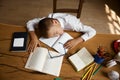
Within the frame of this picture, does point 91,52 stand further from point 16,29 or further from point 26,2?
point 26,2

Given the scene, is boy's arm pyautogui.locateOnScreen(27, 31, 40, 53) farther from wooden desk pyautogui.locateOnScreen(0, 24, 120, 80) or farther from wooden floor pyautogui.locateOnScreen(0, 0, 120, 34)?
wooden floor pyautogui.locateOnScreen(0, 0, 120, 34)

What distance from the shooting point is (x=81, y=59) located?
1356mm

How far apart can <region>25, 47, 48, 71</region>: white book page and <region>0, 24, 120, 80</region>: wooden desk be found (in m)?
0.04

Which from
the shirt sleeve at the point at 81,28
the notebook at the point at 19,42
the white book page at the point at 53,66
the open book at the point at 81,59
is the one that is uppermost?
the shirt sleeve at the point at 81,28

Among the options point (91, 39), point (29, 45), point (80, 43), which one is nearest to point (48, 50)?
point (29, 45)

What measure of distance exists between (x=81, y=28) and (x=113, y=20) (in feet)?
3.95

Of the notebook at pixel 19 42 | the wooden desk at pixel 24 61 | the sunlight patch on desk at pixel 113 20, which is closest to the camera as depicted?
the wooden desk at pixel 24 61

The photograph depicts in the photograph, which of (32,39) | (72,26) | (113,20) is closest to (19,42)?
(32,39)

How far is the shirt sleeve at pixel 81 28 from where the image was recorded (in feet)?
4.82

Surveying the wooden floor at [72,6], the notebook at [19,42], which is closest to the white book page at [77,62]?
the notebook at [19,42]

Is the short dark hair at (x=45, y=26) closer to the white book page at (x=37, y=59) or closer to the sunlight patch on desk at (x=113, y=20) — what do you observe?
the white book page at (x=37, y=59)

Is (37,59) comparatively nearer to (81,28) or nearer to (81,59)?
(81,59)

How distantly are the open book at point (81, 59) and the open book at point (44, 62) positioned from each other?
0.10 m

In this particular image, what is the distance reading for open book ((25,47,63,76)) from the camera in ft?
4.27
